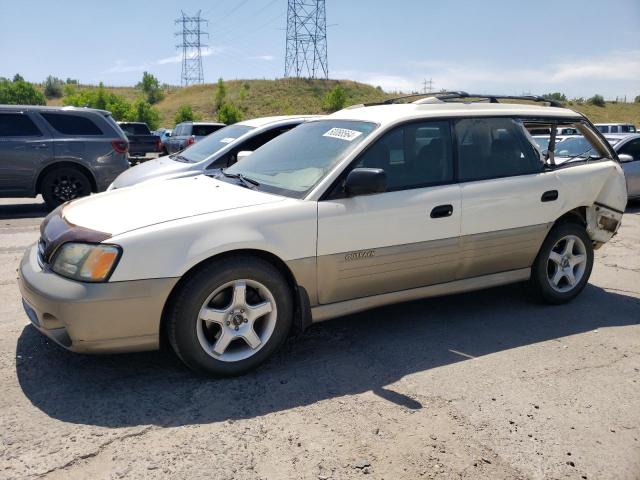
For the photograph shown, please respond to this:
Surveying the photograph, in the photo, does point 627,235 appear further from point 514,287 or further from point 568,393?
point 568,393

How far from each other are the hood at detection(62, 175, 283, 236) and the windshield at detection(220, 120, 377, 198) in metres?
0.22

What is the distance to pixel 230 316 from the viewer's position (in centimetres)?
340

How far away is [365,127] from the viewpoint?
414 cm

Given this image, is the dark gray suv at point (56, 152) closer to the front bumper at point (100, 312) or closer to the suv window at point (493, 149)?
the front bumper at point (100, 312)

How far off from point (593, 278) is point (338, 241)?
3.64 m

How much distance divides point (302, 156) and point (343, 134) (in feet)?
1.16

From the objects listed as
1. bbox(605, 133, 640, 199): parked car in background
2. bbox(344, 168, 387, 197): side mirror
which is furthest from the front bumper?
bbox(605, 133, 640, 199): parked car in background

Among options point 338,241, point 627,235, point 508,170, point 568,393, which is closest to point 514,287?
point 508,170

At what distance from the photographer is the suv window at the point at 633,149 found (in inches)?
411

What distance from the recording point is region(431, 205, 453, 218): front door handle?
4.06 m

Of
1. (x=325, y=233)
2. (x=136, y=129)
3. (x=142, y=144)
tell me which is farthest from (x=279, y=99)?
(x=325, y=233)

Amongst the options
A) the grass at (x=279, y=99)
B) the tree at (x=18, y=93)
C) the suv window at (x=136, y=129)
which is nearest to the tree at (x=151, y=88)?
the grass at (x=279, y=99)

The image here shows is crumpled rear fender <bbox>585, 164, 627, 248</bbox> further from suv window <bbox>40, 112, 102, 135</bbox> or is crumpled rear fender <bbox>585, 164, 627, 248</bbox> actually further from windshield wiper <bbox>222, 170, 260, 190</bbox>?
suv window <bbox>40, 112, 102, 135</bbox>

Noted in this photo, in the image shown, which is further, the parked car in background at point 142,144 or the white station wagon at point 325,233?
the parked car in background at point 142,144
